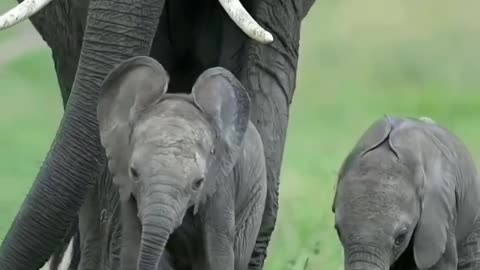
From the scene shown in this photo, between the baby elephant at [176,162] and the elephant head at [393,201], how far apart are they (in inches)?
12.2

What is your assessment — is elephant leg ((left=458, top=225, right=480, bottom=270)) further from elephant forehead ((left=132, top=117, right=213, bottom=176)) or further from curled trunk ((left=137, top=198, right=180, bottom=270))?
curled trunk ((left=137, top=198, right=180, bottom=270))

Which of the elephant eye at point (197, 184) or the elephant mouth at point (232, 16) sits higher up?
the elephant mouth at point (232, 16)

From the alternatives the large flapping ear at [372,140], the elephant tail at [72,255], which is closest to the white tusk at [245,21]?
the large flapping ear at [372,140]

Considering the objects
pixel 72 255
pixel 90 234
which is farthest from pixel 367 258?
pixel 72 255

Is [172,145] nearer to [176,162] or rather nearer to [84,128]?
[176,162]

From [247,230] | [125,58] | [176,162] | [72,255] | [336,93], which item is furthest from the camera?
[336,93]

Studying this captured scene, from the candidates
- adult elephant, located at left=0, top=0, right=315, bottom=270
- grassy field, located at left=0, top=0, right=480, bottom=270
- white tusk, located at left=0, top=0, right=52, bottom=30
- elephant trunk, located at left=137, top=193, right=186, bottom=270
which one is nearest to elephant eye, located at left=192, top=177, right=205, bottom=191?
elephant trunk, located at left=137, top=193, right=186, bottom=270

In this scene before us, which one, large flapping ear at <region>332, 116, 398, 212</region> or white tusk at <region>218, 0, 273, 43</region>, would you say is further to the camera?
large flapping ear at <region>332, 116, 398, 212</region>

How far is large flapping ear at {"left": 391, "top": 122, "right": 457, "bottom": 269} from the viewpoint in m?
6.92

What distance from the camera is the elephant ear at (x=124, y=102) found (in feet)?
21.9

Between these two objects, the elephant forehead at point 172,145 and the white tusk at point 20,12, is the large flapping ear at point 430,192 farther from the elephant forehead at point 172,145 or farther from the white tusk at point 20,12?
the white tusk at point 20,12

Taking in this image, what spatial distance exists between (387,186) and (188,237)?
0.54 metres

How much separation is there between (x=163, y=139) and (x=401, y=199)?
2.38 ft

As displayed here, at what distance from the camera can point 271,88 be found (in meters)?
7.59
